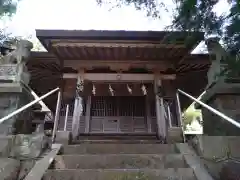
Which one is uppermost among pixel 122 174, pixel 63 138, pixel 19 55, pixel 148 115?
pixel 19 55

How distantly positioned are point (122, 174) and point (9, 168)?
143 cm

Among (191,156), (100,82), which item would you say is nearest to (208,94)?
(191,156)

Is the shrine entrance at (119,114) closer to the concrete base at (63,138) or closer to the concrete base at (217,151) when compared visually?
the concrete base at (63,138)

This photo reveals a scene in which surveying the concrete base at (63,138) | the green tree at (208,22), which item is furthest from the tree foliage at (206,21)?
the concrete base at (63,138)

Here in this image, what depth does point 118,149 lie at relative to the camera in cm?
428

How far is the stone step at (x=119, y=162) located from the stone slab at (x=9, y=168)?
0.51 meters

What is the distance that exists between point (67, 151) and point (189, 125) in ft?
47.6

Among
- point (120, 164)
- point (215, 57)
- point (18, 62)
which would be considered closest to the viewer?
point (120, 164)

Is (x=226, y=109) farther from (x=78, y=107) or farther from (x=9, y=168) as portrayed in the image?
(x=78, y=107)

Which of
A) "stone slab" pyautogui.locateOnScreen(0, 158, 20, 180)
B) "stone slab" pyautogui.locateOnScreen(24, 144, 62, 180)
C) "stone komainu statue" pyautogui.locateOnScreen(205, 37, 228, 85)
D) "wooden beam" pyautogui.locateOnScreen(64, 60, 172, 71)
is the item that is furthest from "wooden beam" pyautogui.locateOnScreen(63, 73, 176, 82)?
"stone slab" pyautogui.locateOnScreen(0, 158, 20, 180)

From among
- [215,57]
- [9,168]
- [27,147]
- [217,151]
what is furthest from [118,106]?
[9,168]

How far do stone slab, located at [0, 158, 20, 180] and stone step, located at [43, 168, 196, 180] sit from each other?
1.41ft

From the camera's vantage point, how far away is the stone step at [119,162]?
3453 mm

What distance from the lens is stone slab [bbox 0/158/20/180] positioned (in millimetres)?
2939
